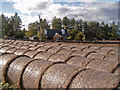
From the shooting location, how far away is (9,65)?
4672 mm

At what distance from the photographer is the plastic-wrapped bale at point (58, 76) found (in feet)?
10.4

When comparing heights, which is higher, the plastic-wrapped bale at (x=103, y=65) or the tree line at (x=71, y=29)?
the tree line at (x=71, y=29)

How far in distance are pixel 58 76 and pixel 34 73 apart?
809 millimetres

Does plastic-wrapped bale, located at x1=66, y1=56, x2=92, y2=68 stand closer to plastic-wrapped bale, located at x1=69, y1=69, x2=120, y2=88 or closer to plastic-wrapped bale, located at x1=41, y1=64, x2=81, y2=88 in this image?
plastic-wrapped bale, located at x1=41, y1=64, x2=81, y2=88

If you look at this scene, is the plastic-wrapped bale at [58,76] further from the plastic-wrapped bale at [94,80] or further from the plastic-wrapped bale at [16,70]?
the plastic-wrapped bale at [16,70]

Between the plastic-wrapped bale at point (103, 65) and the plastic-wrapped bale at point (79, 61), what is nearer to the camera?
the plastic-wrapped bale at point (103, 65)

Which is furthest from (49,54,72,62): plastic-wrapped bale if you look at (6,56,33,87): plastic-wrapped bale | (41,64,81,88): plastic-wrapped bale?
(41,64,81,88): plastic-wrapped bale

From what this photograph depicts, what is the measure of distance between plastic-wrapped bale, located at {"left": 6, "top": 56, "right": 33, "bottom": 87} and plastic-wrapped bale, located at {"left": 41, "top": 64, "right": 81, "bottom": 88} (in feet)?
3.05

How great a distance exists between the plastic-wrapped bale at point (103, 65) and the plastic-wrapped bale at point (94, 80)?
65.9 inches

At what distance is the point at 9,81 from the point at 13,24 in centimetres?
7471

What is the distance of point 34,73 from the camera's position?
12.6 ft

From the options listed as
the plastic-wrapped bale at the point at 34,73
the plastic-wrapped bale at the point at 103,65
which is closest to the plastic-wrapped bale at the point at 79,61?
the plastic-wrapped bale at the point at 103,65

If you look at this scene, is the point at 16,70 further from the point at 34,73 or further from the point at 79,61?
the point at 79,61

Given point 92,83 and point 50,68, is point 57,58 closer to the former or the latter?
point 50,68
